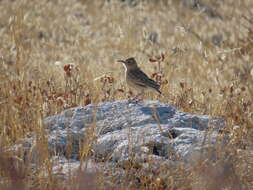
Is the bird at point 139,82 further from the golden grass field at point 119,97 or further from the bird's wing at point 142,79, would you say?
the golden grass field at point 119,97

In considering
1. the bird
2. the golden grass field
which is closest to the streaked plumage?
the bird

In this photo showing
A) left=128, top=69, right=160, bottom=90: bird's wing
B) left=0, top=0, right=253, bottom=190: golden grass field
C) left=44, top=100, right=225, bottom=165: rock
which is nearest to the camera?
left=0, top=0, right=253, bottom=190: golden grass field

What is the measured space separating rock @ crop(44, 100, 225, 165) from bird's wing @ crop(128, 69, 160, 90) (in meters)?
0.71

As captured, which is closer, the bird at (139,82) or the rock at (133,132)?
the rock at (133,132)

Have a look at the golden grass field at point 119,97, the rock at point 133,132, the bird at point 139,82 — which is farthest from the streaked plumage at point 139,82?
the rock at point 133,132

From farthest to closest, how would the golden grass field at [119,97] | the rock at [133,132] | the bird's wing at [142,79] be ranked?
the bird's wing at [142,79] < the rock at [133,132] < the golden grass field at [119,97]

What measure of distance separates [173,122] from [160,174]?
832 mm

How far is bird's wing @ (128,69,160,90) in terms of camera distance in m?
5.56

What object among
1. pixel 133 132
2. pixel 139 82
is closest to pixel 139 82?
pixel 139 82

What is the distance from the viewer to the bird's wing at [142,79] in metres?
5.56

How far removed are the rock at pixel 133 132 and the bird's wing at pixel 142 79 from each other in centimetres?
71

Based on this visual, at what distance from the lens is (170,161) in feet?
12.6

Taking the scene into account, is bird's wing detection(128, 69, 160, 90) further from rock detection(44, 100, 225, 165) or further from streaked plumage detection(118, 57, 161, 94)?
rock detection(44, 100, 225, 165)

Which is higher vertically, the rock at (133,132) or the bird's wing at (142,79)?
the bird's wing at (142,79)
